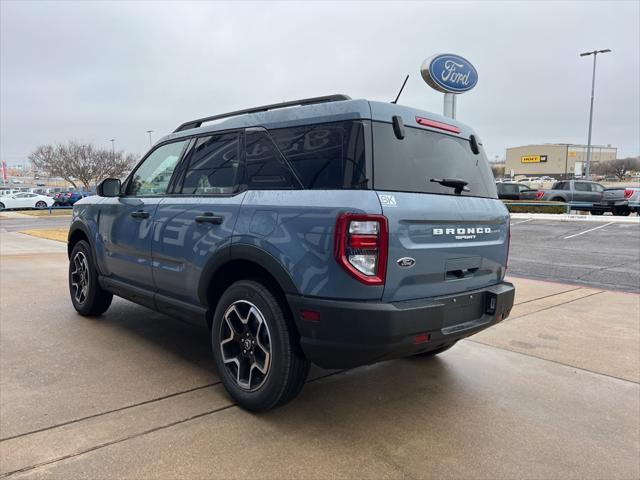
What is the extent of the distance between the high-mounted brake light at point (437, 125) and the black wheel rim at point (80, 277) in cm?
385

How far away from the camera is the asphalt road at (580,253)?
8455 millimetres

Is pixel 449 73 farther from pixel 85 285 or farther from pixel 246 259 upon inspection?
pixel 246 259

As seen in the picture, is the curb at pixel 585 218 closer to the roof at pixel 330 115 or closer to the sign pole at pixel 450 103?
the sign pole at pixel 450 103

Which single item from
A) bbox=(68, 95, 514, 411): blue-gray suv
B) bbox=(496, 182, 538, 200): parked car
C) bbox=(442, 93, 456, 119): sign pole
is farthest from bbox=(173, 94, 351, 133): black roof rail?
bbox=(496, 182, 538, 200): parked car

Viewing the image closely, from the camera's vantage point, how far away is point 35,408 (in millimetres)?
3129

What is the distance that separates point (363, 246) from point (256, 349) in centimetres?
109

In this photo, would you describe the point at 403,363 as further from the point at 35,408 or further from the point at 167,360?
the point at 35,408

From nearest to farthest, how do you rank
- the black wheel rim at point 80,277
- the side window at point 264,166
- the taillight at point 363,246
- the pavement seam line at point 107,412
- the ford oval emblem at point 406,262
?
the taillight at point 363,246 < the ford oval emblem at point 406,262 < the pavement seam line at point 107,412 < the side window at point 264,166 < the black wheel rim at point 80,277

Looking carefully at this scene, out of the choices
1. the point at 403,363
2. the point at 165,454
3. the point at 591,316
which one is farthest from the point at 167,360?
the point at 591,316

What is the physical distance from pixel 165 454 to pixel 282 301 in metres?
1.05

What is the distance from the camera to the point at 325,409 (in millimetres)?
3258

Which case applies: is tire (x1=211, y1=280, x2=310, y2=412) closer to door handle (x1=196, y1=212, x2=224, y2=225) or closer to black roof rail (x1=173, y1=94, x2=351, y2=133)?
door handle (x1=196, y1=212, x2=224, y2=225)

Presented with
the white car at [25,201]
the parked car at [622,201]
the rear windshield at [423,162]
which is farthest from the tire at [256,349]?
the white car at [25,201]

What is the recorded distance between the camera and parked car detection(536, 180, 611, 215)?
958 inches
